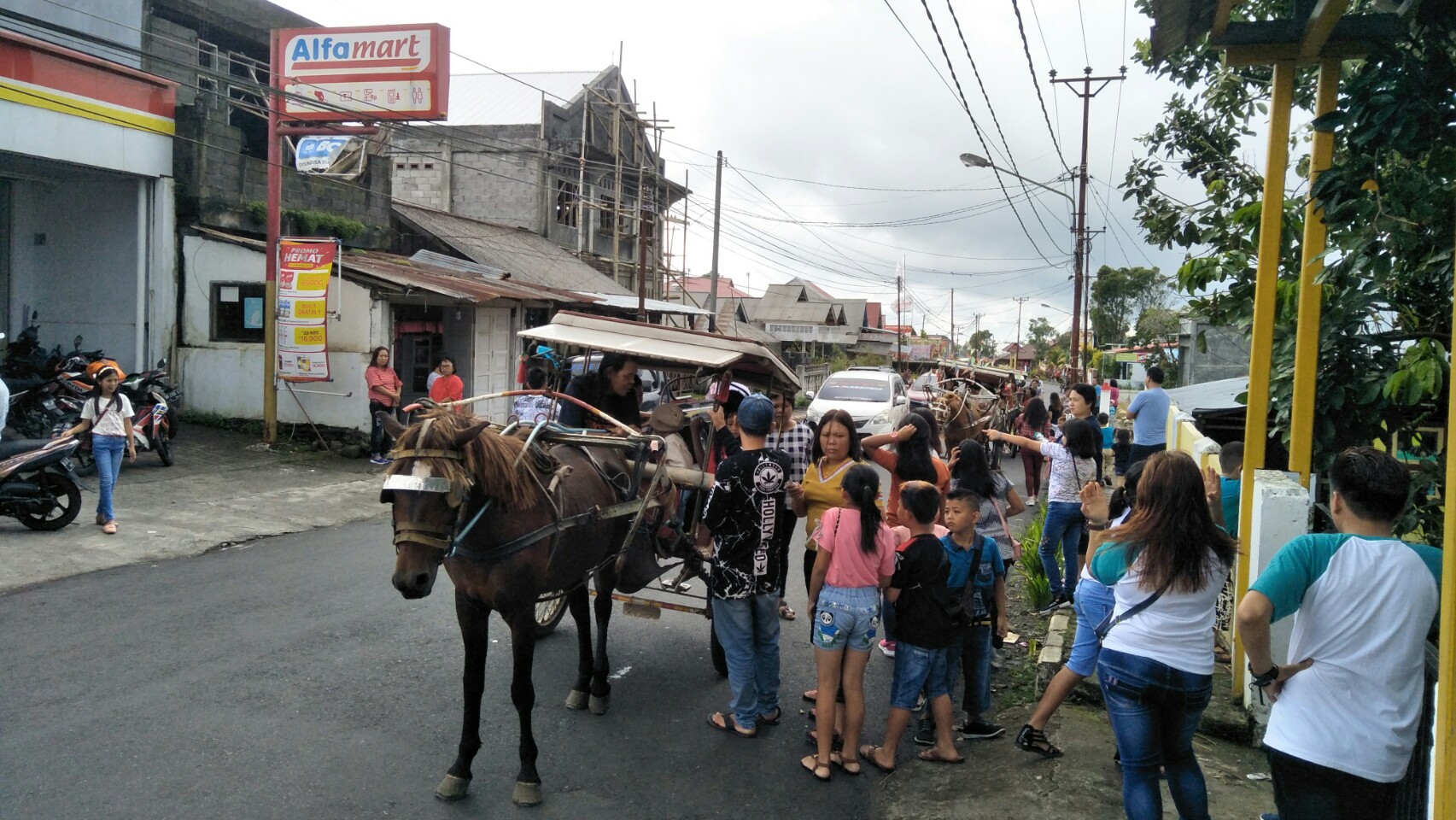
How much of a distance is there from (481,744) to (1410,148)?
16.7 feet

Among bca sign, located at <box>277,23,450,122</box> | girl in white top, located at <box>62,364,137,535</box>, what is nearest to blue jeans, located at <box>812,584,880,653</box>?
girl in white top, located at <box>62,364,137,535</box>

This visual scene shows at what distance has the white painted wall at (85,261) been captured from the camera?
15.6m

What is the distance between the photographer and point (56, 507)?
966 centimetres

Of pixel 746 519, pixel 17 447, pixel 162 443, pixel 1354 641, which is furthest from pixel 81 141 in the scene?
pixel 1354 641

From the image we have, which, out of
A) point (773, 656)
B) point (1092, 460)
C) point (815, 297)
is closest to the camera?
point (773, 656)

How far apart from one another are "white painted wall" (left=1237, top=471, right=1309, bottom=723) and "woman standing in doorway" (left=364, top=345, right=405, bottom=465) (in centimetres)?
1209

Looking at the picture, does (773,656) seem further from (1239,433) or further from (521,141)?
(521,141)

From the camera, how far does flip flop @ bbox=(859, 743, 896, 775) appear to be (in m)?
5.14

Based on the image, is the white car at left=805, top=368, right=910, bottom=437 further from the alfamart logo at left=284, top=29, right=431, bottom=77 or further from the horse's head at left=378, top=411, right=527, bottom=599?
the horse's head at left=378, top=411, right=527, bottom=599

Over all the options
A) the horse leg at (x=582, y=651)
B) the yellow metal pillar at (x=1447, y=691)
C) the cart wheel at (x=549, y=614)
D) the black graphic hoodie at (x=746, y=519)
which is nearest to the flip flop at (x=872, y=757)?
the black graphic hoodie at (x=746, y=519)

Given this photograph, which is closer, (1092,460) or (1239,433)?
(1092,460)

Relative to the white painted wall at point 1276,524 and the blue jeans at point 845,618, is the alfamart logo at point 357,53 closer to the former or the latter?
the blue jeans at point 845,618

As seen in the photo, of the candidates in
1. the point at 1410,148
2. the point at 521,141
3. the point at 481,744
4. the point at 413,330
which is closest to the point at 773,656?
the point at 481,744

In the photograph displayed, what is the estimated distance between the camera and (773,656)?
5.58 m
